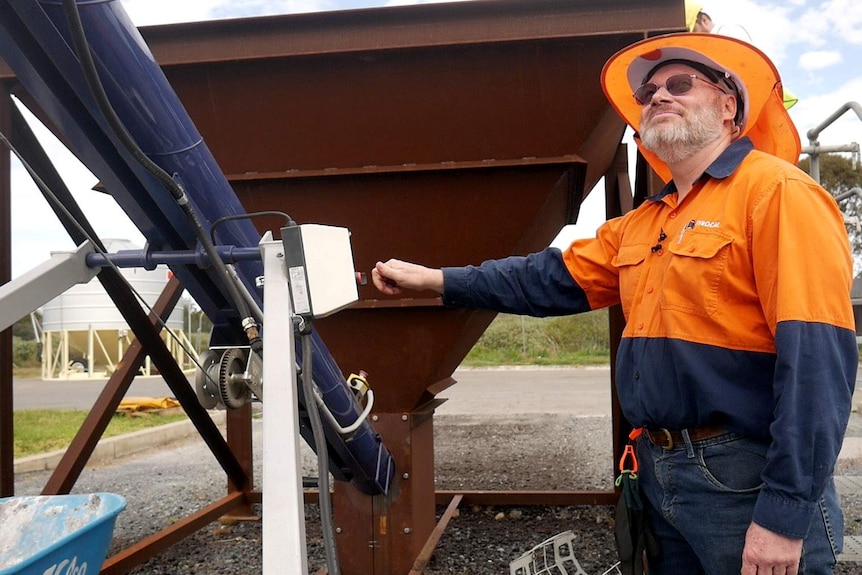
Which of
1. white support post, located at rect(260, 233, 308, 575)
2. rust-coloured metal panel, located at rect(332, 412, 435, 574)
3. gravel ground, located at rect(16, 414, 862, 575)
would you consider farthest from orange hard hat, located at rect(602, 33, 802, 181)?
gravel ground, located at rect(16, 414, 862, 575)

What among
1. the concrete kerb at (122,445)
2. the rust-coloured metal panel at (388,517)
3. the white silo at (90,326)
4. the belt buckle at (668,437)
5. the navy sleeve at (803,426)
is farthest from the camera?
the white silo at (90,326)

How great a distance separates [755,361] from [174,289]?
2.90 metres

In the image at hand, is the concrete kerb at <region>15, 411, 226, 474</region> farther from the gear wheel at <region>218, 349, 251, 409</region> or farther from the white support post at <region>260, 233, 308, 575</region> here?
the white support post at <region>260, 233, 308, 575</region>

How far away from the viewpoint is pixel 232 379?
185 cm

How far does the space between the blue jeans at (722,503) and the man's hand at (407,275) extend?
0.84 meters

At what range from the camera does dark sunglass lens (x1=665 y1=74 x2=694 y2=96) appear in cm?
184

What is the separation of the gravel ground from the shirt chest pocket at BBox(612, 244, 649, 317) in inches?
78.0

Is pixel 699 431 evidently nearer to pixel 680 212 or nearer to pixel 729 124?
pixel 680 212

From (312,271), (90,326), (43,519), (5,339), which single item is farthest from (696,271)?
(90,326)

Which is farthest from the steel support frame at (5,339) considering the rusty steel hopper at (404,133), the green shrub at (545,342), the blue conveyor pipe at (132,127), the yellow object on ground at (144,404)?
the green shrub at (545,342)

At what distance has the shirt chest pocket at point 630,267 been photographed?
6.06ft

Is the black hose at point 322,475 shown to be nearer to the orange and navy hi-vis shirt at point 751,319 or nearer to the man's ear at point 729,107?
the orange and navy hi-vis shirt at point 751,319

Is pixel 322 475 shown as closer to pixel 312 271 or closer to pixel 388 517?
pixel 312 271

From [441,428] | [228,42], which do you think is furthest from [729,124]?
[441,428]
